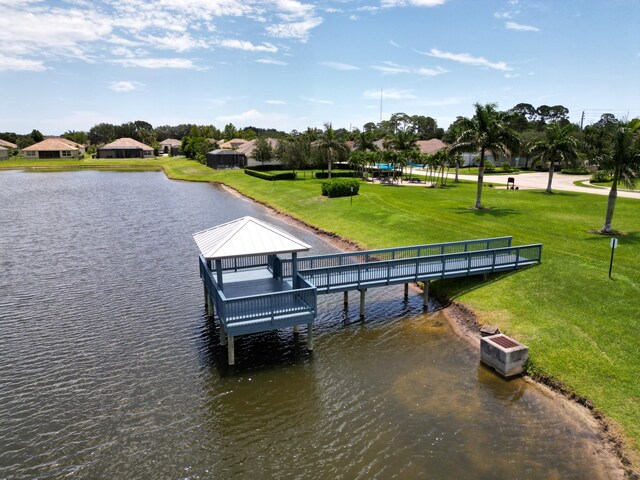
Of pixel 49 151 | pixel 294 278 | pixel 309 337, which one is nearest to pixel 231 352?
Answer: pixel 309 337

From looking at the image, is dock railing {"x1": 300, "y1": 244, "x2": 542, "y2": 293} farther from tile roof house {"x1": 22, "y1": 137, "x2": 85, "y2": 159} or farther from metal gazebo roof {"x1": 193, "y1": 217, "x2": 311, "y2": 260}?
tile roof house {"x1": 22, "y1": 137, "x2": 85, "y2": 159}

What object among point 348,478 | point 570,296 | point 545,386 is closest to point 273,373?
point 348,478

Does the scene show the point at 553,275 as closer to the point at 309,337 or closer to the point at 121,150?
the point at 309,337

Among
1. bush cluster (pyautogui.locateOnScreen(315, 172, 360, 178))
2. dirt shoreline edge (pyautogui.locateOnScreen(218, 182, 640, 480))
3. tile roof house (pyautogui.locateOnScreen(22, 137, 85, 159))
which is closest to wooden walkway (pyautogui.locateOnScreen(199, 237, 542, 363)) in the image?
dirt shoreline edge (pyautogui.locateOnScreen(218, 182, 640, 480))

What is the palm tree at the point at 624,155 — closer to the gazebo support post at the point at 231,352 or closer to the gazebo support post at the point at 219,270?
the gazebo support post at the point at 219,270

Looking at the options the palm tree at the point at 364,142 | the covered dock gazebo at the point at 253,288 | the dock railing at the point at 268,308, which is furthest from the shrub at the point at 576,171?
the dock railing at the point at 268,308

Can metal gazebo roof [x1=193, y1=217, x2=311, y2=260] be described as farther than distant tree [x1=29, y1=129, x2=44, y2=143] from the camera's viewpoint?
No
